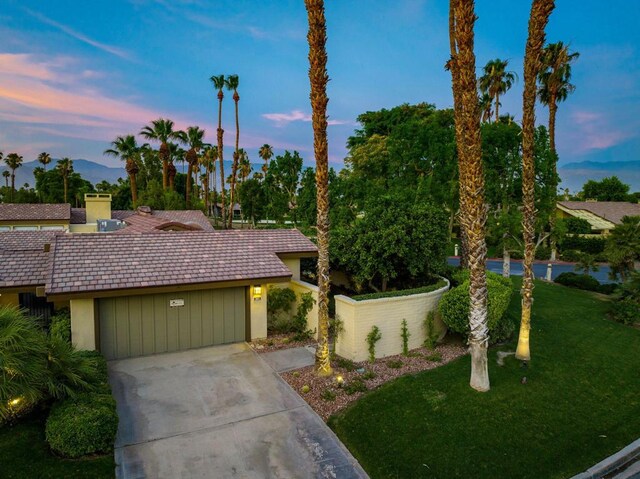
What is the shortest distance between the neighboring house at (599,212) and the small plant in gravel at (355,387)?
132ft

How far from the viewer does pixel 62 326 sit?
34.8ft

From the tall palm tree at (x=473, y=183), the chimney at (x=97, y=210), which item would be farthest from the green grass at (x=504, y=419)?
the chimney at (x=97, y=210)

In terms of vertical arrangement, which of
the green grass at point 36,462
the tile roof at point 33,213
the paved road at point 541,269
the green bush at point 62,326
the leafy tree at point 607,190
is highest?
the leafy tree at point 607,190

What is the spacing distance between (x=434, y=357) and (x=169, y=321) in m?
7.87

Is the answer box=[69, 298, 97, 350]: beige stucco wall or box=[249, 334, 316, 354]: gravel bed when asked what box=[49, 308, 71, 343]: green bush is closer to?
box=[69, 298, 97, 350]: beige stucco wall

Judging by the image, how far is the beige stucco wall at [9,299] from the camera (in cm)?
1175

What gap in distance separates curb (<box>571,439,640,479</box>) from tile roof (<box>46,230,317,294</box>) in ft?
28.9

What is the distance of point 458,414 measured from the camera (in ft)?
27.3

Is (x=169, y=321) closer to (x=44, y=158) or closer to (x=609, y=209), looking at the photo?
(x=609, y=209)

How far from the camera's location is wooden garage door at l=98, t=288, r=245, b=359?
1095 cm

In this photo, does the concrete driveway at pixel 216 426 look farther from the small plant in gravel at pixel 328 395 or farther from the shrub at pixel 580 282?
the shrub at pixel 580 282

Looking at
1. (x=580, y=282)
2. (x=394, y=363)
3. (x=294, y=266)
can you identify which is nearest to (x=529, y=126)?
(x=394, y=363)

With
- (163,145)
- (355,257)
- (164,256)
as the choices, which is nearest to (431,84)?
(355,257)

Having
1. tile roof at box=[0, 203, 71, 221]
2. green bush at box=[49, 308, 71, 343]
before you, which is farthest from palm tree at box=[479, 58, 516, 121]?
tile roof at box=[0, 203, 71, 221]
